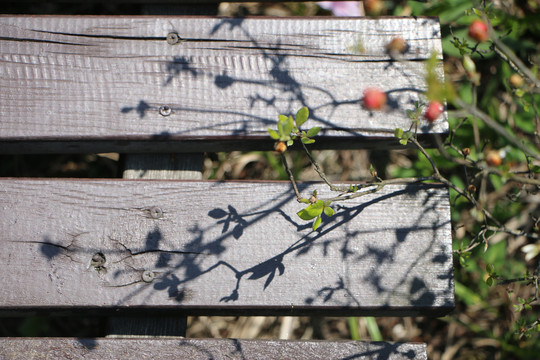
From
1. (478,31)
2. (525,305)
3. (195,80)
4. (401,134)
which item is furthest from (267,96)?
(525,305)

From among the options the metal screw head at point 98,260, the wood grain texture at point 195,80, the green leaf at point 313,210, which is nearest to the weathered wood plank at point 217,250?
the metal screw head at point 98,260

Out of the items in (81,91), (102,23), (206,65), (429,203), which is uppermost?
(102,23)

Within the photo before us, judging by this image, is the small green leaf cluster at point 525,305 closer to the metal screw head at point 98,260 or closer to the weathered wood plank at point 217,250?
the weathered wood plank at point 217,250

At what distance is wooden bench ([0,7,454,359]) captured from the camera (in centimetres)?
144

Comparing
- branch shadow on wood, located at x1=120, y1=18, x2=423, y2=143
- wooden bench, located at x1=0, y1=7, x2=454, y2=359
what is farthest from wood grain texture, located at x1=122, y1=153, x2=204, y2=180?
branch shadow on wood, located at x1=120, y1=18, x2=423, y2=143

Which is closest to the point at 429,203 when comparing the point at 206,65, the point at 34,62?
the point at 206,65

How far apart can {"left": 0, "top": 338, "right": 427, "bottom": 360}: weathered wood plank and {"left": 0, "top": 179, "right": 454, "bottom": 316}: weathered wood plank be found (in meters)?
0.10

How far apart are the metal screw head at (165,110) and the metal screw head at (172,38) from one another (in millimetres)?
225

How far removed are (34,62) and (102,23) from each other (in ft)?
0.84

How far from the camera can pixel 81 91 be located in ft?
5.04

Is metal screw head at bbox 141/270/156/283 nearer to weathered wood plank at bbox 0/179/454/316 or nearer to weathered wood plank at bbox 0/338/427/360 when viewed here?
weathered wood plank at bbox 0/179/454/316

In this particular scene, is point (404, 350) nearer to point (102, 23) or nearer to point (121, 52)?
point (121, 52)

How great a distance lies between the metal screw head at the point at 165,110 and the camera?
1520mm

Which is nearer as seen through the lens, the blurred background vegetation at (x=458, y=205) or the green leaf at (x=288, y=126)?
the green leaf at (x=288, y=126)
